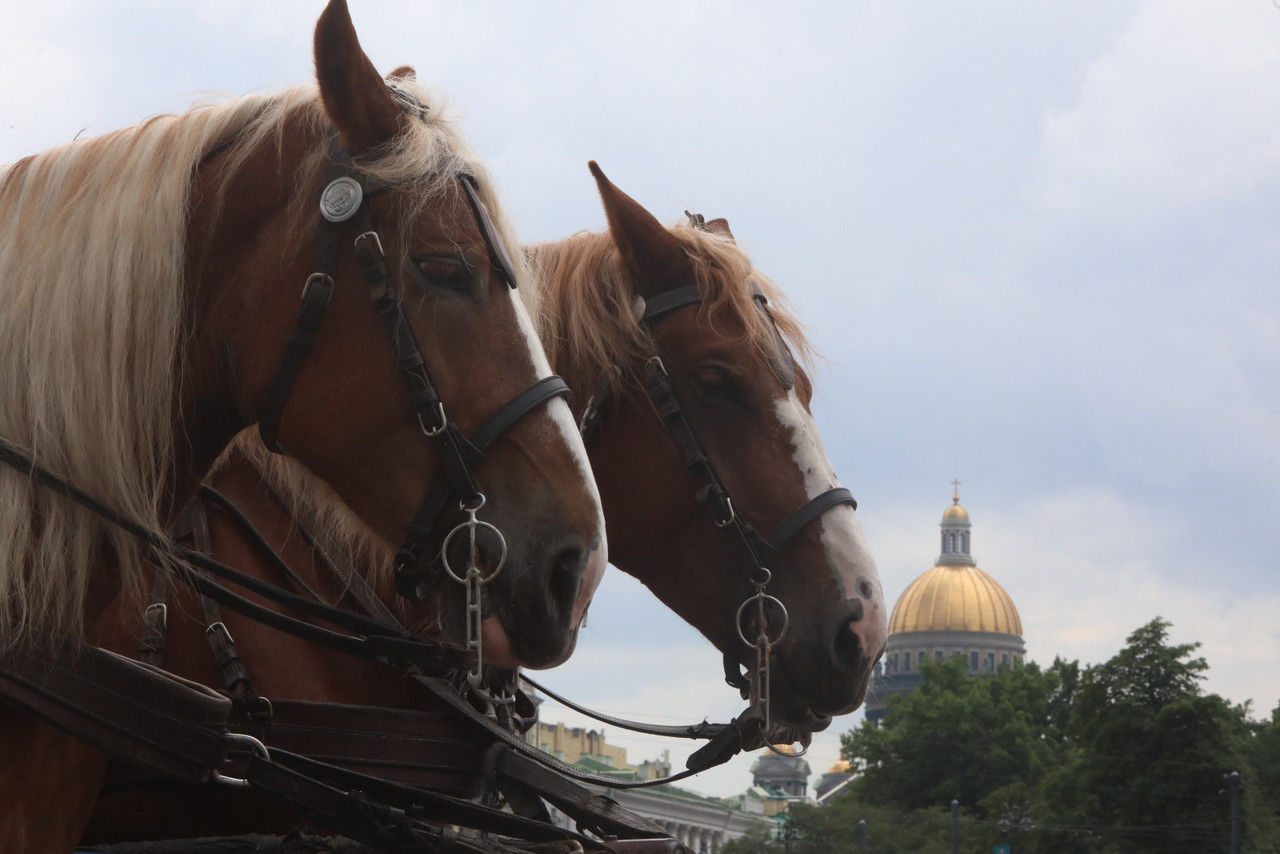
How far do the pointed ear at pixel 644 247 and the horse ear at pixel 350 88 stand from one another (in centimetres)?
171

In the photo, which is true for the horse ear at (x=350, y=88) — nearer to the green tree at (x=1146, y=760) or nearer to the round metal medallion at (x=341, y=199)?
the round metal medallion at (x=341, y=199)

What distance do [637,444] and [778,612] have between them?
60 cm

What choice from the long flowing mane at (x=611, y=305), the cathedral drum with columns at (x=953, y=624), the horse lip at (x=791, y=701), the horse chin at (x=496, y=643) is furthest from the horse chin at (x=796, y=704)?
the cathedral drum with columns at (x=953, y=624)

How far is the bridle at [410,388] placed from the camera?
262 cm

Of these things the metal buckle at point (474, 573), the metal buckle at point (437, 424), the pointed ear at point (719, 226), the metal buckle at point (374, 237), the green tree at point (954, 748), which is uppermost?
the green tree at point (954, 748)

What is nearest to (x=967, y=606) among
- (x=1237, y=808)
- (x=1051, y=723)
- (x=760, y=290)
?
(x=1051, y=723)

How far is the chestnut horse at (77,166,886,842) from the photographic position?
13.0ft

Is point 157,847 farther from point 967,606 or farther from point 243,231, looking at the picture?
point 967,606

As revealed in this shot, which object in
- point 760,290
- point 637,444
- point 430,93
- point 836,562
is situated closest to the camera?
point 430,93

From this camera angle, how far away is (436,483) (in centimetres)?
266

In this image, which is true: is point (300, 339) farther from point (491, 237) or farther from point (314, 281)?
point (491, 237)

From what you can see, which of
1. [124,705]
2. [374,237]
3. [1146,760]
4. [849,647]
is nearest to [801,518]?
[849,647]

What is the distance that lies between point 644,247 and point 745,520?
861 mm

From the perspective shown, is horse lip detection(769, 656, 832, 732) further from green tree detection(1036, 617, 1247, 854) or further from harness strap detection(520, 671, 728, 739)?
green tree detection(1036, 617, 1247, 854)
